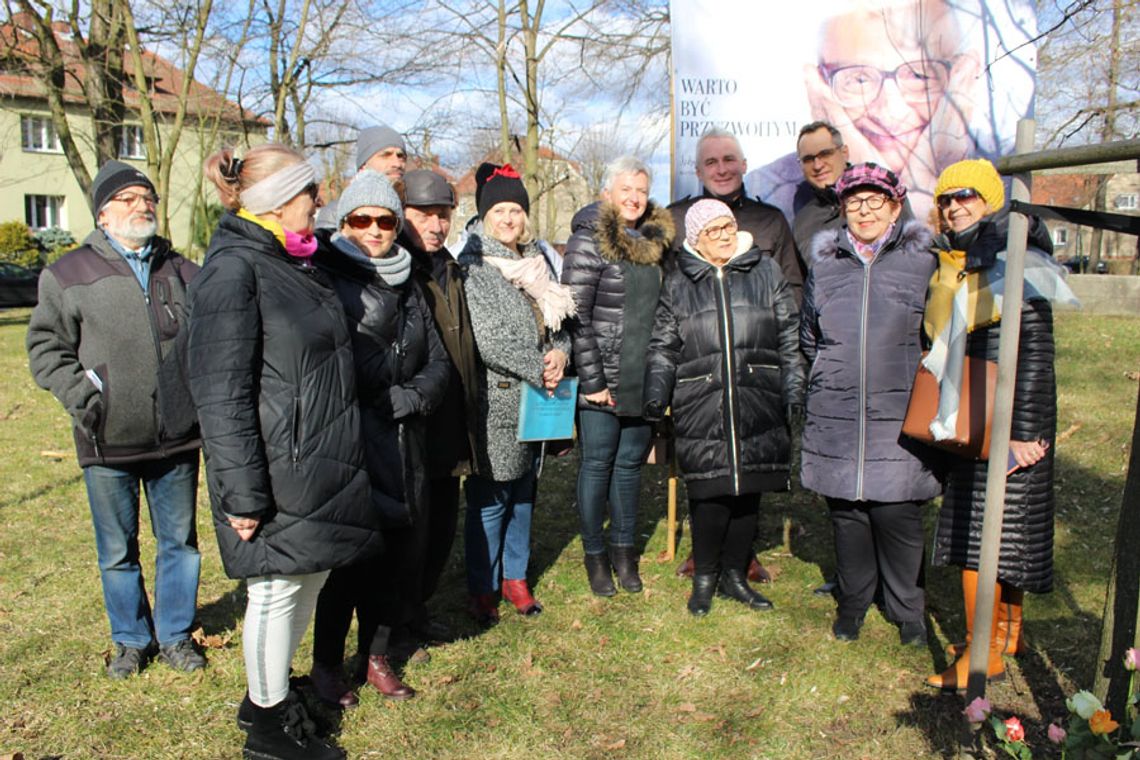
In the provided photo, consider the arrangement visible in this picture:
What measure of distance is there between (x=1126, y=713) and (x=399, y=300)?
2673mm

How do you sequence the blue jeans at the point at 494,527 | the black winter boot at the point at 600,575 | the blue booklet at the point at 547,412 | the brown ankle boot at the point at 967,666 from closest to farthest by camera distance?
1. the brown ankle boot at the point at 967,666
2. the blue booklet at the point at 547,412
3. the blue jeans at the point at 494,527
4. the black winter boot at the point at 600,575

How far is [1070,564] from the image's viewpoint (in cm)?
503

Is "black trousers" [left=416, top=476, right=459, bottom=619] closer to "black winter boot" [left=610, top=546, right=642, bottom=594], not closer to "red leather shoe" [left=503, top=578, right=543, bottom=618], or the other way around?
"red leather shoe" [left=503, top=578, right=543, bottom=618]

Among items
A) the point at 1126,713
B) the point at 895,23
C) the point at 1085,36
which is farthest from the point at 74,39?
the point at 1126,713

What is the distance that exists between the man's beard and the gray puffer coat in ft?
4.29

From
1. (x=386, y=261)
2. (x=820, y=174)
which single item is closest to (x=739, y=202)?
(x=820, y=174)

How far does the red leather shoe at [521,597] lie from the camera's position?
455cm

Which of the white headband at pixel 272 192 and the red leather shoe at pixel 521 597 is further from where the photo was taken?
the red leather shoe at pixel 521 597

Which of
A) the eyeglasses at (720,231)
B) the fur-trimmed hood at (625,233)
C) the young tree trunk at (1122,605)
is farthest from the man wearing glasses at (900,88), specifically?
the young tree trunk at (1122,605)

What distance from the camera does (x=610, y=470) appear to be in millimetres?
4746

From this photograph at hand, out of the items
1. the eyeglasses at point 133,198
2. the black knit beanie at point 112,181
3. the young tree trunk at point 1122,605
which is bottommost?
the young tree trunk at point 1122,605

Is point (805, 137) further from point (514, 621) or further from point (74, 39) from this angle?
point (74, 39)

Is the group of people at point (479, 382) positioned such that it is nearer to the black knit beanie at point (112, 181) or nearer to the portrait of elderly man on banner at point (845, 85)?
the black knit beanie at point (112, 181)

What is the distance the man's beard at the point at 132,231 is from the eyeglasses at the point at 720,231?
2.37 m
